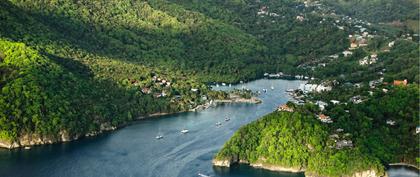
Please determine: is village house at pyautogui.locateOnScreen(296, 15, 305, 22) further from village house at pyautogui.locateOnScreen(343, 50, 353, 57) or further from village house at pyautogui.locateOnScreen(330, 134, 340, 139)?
village house at pyautogui.locateOnScreen(330, 134, 340, 139)

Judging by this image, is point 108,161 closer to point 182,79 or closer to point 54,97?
point 54,97

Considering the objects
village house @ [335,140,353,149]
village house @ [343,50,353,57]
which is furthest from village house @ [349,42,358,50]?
village house @ [335,140,353,149]

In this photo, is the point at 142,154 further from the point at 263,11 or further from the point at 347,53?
the point at 263,11

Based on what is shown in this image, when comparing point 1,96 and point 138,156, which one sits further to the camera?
point 1,96

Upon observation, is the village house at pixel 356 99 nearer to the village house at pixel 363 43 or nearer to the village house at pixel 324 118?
the village house at pixel 324 118

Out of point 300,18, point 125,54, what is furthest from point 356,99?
point 300,18

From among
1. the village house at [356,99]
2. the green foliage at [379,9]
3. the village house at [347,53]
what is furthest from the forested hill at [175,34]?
the village house at [356,99]

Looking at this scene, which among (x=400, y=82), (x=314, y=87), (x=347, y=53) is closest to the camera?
(x=400, y=82)

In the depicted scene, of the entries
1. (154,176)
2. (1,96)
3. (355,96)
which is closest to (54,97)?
(1,96)
